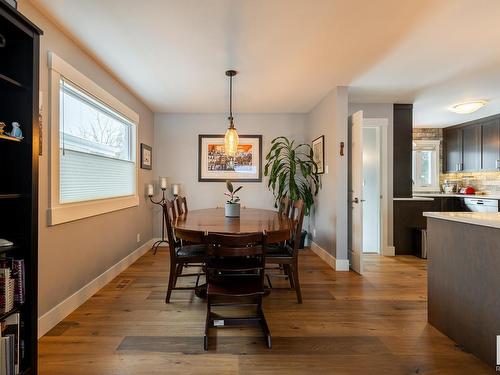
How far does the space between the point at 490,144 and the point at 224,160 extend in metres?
A: 4.88

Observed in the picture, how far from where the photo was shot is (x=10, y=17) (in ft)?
4.63

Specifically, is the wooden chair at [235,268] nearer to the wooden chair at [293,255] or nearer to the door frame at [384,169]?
the wooden chair at [293,255]

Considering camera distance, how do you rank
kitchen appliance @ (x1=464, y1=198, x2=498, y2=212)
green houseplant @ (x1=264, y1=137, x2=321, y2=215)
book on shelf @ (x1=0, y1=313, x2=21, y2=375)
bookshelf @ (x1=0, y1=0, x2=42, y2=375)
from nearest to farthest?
book on shelf @ (x1=0, y1=313, x2=21, y2=375), bookshelf @ (x1=0, y1=0, x2=42, y2=375), green houseplant @ (x1=264, y1=137, x2=321, y2=215), kitchen appliance @ (x1=464, y1=198, x2=498, y2=212)

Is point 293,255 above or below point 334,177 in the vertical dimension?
below

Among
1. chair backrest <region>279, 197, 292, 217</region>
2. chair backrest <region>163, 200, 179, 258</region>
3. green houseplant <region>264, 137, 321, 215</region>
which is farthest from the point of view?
green houseplant <region>264, 137, 321, 215</region>

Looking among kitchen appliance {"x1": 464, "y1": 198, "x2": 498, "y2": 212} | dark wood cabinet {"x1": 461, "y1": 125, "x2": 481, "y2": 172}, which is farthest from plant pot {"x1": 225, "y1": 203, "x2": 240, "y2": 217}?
dark wood cabinet {"x1": 461, "y1": 125, "x2": 481, "y2": 172}

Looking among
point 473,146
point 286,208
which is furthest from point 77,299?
point 473,146

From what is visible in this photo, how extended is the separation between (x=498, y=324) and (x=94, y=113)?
3715mm

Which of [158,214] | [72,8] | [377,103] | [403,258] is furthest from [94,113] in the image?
[403,258]

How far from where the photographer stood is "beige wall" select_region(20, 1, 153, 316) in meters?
2.12

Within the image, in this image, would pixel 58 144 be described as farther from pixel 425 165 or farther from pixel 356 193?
pixel 425 165

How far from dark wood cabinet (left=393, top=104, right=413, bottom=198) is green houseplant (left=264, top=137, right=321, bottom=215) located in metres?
1.23

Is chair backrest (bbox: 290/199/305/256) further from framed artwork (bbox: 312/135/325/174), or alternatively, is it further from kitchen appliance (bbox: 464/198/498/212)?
kitchen appliance (bbox: 464/198/498/212)

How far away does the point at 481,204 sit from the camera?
16.9 feet
